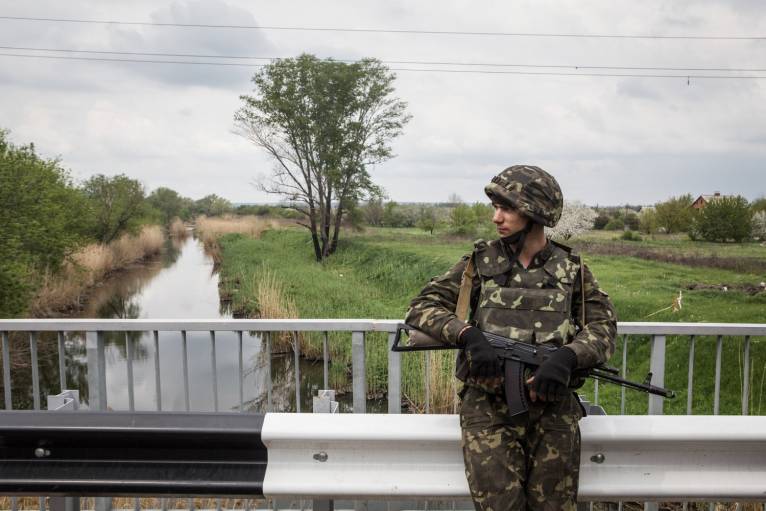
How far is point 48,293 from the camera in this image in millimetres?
19953

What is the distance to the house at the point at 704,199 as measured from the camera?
20.9 m

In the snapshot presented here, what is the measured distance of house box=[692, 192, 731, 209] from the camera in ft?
68.6

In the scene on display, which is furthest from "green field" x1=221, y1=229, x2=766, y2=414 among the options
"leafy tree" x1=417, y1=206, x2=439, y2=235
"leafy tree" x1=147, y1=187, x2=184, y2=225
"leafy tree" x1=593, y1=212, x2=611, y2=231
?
"leafy tree" x1=147, y1=187, x2=184, y2=225

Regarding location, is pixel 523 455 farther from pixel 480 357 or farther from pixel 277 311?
pixel 277 311

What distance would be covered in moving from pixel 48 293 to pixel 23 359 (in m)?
6.08

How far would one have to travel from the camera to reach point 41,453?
84.8 inches

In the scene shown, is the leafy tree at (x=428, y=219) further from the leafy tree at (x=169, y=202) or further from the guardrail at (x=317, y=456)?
the guardrail at (x=317, y=456)

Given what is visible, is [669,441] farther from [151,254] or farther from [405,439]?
[151,254]

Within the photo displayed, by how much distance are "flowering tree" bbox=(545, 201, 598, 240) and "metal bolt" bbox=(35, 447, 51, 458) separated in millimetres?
Answer: 22672

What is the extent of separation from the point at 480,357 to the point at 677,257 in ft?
62.9

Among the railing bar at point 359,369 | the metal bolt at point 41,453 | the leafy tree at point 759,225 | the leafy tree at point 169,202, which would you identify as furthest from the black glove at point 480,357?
the leafy tree at point 169,202

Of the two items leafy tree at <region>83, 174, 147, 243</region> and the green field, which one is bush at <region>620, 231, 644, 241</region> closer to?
the green field

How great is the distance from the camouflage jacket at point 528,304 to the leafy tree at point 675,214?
21.3m

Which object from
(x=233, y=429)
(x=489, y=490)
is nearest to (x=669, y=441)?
(x=489, y=490)
